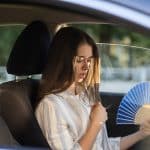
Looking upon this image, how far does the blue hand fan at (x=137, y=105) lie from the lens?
11.1ft

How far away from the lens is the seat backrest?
286 centimetres

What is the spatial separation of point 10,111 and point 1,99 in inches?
3.6

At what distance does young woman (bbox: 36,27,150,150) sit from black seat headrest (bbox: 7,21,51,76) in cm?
20

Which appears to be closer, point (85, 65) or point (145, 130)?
point (85, 65)

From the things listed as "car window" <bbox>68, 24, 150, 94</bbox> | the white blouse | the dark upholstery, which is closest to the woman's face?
the white blouse

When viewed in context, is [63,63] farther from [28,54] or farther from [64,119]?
[28,54]

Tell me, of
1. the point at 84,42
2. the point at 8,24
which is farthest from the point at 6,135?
the point at 8,24

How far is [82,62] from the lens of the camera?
2846mm

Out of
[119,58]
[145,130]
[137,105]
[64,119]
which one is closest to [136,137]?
Result: [145,130]

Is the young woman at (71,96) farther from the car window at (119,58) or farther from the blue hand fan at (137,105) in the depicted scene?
the car window at (119,58)

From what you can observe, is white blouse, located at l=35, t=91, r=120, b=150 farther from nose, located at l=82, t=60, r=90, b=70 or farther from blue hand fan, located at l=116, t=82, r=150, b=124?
blue hand fan, located at l=116, t=82, r=150, b=124

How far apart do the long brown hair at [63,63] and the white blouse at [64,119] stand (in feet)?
0.19

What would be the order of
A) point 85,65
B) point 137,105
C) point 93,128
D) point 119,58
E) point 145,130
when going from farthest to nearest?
1. point 119,58
2. point 137,105
3. point 145,130
4. point 85,65
5. point 93,128

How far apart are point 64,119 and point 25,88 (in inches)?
19.7
